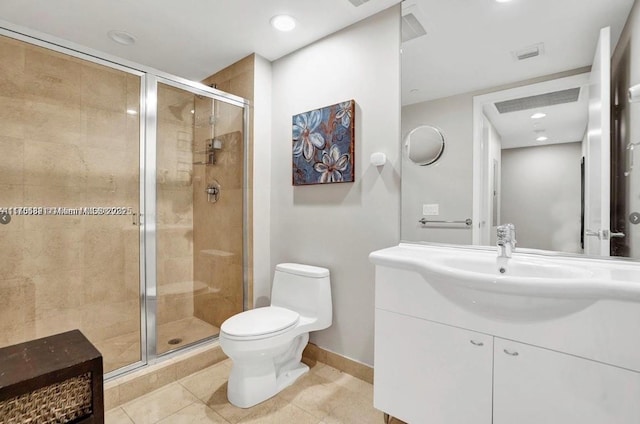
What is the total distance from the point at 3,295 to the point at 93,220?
674 millimetres

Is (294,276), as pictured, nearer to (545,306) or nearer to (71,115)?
(545,306)

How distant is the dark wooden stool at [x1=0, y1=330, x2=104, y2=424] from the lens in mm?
1038

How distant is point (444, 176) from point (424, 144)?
8.7 inches

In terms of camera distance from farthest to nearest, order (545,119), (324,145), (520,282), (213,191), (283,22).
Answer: (213,191)
(324,145)
(283,22)
(545,119)
(520,282)

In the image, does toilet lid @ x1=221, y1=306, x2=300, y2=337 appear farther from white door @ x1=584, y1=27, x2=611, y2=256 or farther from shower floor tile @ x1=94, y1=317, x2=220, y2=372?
white door @ x1=584, y1=27, x2=611, y2=256

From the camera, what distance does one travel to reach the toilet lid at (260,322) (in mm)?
1655

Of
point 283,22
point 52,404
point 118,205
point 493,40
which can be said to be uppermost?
point 283,22

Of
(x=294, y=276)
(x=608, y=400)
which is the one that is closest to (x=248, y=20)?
(x=294, y=276)

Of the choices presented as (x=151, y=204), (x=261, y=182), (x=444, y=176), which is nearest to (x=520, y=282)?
(x=444, y=176)

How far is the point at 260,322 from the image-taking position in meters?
1.77

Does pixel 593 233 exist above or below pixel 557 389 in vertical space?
above

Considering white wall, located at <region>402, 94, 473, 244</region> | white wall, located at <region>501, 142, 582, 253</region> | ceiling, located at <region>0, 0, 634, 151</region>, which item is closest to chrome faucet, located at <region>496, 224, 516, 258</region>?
white wall, located at <region>501, 142, 582, 253</region>

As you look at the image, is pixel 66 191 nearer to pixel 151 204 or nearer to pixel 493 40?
pixel 151 204

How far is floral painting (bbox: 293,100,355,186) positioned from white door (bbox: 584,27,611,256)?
117 cm
